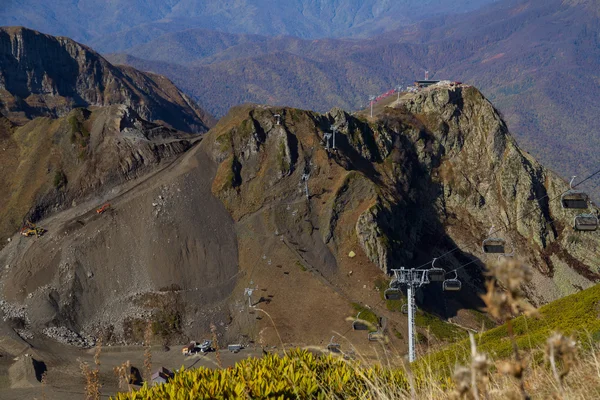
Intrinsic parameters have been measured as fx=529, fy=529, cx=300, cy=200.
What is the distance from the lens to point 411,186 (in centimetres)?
10462

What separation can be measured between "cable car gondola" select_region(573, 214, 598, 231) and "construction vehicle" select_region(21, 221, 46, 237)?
6847 centimetres

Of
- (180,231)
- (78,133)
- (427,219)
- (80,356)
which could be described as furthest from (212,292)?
(427,219)

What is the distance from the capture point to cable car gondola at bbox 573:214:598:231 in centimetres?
3247

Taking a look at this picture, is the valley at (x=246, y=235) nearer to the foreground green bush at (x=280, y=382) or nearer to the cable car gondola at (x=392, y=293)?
the cable car gondola at (x=392, y=293)

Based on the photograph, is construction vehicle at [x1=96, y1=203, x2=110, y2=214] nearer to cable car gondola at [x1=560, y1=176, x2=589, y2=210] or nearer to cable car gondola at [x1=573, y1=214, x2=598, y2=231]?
cable car gondola at [x1=560, y1=176, x2=589, y2=210]

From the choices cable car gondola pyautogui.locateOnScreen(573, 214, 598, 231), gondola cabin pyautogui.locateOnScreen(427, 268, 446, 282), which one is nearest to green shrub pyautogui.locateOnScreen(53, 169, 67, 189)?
gondola cabin pyautogui.locateOnScreen(427, 268, 446, 282)

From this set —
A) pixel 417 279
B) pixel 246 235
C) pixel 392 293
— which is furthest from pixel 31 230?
pixel 417 279

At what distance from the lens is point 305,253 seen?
78938 mm

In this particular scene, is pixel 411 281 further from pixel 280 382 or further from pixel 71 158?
pixel 71 158

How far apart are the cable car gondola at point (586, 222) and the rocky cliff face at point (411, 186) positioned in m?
41.8

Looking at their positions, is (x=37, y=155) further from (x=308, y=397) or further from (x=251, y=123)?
(x=308, y=397)

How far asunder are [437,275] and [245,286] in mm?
39405

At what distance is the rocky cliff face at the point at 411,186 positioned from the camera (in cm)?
8319

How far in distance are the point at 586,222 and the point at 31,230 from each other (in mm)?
69768
